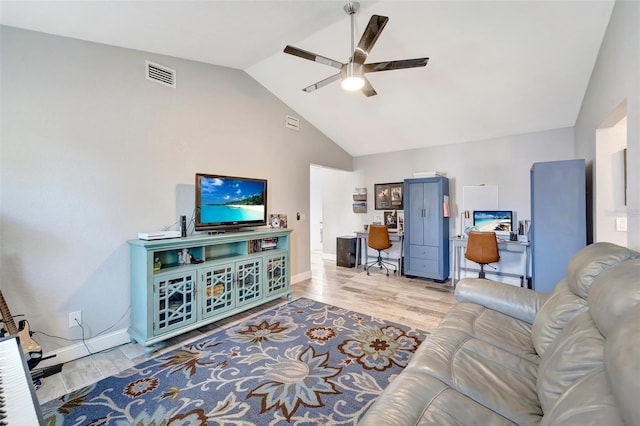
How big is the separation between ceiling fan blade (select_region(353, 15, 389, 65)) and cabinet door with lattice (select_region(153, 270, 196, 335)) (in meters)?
2.48

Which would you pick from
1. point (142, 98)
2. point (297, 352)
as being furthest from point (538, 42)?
point (142, 98)

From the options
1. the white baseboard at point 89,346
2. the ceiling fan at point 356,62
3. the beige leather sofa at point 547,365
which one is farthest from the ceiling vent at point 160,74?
the beige leather sofa at point 547,365

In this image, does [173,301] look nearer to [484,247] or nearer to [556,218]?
[484,247]

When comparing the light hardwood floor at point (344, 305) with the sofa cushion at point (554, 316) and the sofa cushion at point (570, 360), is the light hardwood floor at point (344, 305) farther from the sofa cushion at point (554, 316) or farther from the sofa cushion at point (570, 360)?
the sofa cushion at point (570, 360)

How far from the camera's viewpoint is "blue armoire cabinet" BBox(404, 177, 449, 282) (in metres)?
4.33

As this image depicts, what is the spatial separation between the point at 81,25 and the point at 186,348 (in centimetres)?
278

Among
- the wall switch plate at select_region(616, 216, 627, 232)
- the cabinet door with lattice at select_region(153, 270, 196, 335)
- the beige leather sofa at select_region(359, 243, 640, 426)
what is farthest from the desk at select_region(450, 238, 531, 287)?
the cabinet door with lattice at select_region(153, 270, 196, 335)

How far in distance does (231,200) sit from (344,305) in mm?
1900

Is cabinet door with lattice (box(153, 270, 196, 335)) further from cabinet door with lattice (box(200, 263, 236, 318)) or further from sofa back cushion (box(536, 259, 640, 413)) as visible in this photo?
sofa back cushion (box(536, 259, 640, 413))

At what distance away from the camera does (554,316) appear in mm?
1397

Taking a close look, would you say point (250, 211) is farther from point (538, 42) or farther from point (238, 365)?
point (538, 42)

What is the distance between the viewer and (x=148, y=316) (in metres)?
2.26

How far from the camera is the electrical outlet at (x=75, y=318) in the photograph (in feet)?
7.25

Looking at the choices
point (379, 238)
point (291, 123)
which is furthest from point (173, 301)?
point (379, 238)
